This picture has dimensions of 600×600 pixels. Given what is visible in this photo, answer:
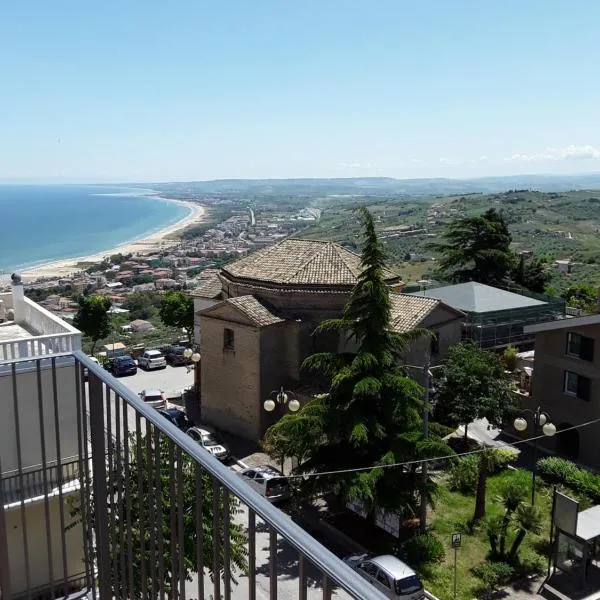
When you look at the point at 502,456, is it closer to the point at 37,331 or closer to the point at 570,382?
the point at 570,382

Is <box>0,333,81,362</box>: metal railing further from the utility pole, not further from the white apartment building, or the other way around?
the utility pole

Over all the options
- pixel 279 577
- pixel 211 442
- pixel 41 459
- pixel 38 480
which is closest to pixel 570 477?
pixel 211 442

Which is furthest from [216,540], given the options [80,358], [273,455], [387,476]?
[273,455]

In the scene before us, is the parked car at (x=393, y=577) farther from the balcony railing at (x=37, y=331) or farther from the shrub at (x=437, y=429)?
the balcony railing at (x=37, y=331)

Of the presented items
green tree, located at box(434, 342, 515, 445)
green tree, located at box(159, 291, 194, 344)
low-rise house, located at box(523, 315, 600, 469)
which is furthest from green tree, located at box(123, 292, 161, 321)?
low-rise house, located at box(523, 315, 600, 469)

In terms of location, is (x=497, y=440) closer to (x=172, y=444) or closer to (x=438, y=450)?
(x=438, y=450)
